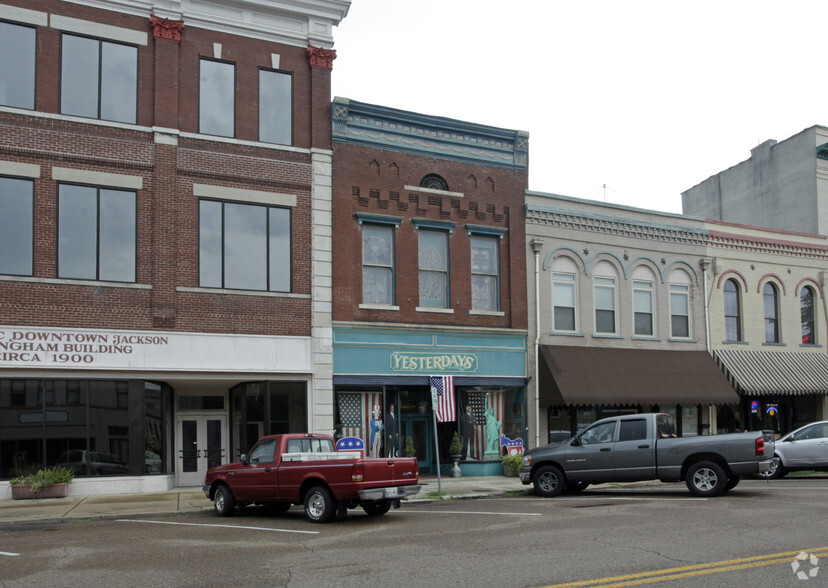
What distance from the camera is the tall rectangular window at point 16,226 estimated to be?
2016 centimetres

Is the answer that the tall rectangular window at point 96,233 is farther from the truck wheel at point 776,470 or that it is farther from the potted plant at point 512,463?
the truck wheel at point 776,470

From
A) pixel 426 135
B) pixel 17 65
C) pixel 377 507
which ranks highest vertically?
pixel 17 65

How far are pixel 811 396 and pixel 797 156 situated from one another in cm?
971

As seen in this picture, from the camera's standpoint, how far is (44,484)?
19.5 meters

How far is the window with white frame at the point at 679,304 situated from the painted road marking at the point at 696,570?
1949 cm

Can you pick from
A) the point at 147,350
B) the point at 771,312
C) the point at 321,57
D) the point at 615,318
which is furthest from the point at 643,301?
the point at 147,350

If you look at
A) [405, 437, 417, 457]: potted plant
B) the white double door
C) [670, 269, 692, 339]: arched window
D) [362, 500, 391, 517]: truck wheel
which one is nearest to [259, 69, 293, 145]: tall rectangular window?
the white double door

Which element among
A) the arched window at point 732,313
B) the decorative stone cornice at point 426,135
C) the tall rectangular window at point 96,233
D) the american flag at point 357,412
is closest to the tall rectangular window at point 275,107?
the decorative stone cornice at point 426,135

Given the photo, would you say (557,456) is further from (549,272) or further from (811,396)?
(811,396)

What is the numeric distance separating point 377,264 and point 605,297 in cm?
826

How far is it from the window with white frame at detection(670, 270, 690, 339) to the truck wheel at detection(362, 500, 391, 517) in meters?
16.5

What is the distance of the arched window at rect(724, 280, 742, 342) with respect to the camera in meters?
30.3

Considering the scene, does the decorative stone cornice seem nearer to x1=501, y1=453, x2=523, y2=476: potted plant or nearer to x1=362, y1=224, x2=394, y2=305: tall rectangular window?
x1=362, y1=224, x2=394, y2=305: tall rectangular window

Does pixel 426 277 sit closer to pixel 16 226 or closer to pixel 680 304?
pixel 680 304
